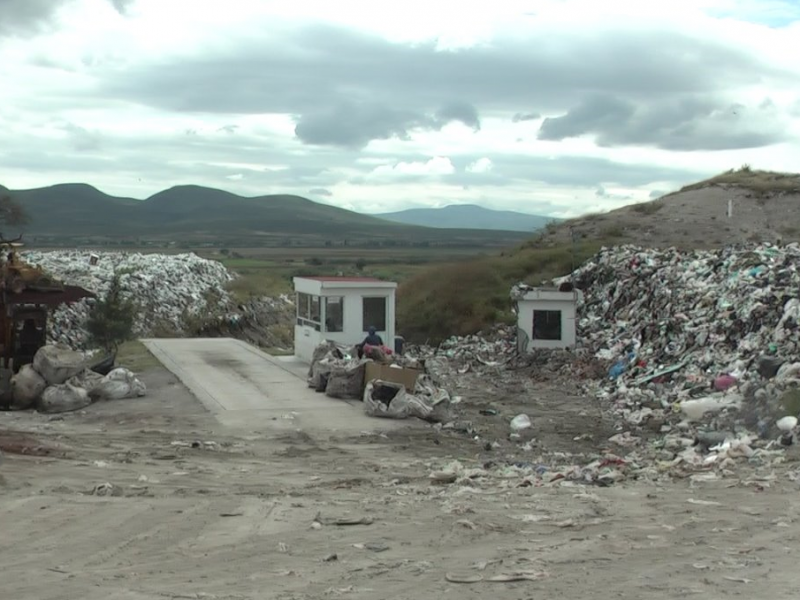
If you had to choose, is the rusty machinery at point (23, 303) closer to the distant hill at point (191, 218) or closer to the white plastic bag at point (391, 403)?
the white plastic bag at point (391, 403)

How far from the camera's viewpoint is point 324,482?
35.3ft

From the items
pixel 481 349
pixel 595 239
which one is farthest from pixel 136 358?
pixel 595 239

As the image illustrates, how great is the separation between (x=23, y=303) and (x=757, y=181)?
34.3 metres

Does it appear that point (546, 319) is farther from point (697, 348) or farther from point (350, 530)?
point (350, 530)

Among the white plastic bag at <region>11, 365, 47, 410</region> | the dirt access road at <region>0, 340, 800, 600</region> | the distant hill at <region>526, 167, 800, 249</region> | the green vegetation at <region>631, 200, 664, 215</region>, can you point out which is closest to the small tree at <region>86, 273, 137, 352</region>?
the white plastic bag at <region>11, 365, 47, 410</region>

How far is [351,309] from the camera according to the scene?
21422 mm

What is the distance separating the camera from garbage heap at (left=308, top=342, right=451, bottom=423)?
630 inches

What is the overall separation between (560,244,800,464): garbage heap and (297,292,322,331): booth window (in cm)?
562

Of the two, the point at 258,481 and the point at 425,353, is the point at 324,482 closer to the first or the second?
the point at 258,481

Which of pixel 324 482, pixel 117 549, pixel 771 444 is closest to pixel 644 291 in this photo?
pixel 771 444

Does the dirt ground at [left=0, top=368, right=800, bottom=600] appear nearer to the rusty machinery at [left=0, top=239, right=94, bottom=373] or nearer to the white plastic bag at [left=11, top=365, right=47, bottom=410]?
the white plastic bag at [left=11, top=365, right=47, bottom=410]

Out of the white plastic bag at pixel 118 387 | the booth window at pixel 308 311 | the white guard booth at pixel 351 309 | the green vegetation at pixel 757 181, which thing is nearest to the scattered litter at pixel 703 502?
the white plastic bag at pixel 118 387

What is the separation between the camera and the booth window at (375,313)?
21547 mm

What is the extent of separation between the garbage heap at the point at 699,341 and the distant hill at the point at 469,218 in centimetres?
1568
